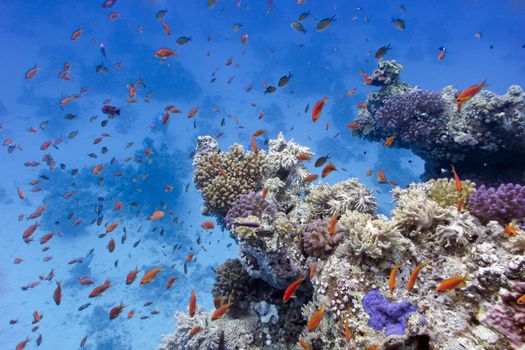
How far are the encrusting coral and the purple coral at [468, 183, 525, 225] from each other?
1 cm

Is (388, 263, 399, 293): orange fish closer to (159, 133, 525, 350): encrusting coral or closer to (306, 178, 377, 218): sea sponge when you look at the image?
(159, 133, 525, 350): encrusting coral

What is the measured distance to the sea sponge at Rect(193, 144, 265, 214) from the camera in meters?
6.43

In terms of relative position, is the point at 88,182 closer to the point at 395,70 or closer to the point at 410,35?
the point at 395,70

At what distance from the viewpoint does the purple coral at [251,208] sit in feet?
18.2

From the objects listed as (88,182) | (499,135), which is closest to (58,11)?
(88,182)

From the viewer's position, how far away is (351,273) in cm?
434

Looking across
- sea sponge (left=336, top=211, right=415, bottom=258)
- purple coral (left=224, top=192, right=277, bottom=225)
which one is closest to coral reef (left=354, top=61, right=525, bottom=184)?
purple coral (left=224, top=192, right=277, bottom=225)

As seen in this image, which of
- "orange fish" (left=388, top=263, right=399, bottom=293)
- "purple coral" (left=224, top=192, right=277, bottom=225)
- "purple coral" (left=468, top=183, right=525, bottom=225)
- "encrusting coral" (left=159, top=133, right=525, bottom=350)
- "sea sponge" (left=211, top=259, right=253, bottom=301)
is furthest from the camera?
"sea sponge" (left=211, top=259, right=253, bottom=301)

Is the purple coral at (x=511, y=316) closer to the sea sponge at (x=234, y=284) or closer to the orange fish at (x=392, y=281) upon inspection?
the orange fish at (x=392, y=281)

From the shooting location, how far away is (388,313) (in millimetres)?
3754

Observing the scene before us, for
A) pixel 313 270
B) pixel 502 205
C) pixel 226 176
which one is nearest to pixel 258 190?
pixel 226 176

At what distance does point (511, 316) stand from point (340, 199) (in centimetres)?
299

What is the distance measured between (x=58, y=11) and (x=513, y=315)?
70521mm

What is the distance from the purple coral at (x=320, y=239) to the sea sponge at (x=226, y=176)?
6.07ft
